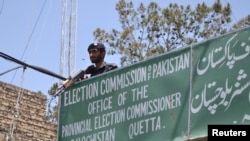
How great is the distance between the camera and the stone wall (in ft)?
50.2

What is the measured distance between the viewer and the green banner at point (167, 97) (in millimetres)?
6766

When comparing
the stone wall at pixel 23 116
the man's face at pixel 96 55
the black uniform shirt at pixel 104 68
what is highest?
the stone wall at pixel 23 116

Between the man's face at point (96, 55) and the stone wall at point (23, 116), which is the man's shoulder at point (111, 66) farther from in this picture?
the stone wall at point (23, 116)

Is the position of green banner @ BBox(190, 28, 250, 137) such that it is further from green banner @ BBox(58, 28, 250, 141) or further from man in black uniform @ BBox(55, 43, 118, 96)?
man in black uniform @ BBox(55, 43, 118, 96)

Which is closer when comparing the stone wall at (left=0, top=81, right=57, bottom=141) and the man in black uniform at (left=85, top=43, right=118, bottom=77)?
the man in black uniform at (left=85, top=43, right=118, bottom=77)

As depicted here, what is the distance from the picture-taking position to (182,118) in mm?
7105

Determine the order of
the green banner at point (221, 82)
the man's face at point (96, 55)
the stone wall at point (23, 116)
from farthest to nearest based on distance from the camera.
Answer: the stone wall at point (23, 116), the man's face at point (96, 55), the green banner at point (221, 82)

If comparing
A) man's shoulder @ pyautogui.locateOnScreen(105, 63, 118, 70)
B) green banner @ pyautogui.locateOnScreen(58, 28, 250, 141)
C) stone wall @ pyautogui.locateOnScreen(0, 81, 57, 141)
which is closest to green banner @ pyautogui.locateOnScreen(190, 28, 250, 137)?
green banner @ pyautogui.locateOnScreen(58, 28, 250, 141)

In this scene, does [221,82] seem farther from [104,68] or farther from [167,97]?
[104,68]

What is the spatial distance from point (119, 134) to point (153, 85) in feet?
2.24

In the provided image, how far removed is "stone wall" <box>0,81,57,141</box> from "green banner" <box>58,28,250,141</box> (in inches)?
263

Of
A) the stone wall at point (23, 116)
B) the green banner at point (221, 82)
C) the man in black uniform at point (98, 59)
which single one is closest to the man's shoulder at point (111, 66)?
the man in black uniform at point (98, 59)

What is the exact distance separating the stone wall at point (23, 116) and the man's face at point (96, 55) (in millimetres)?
6588

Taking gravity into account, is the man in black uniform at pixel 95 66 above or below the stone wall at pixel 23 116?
below
